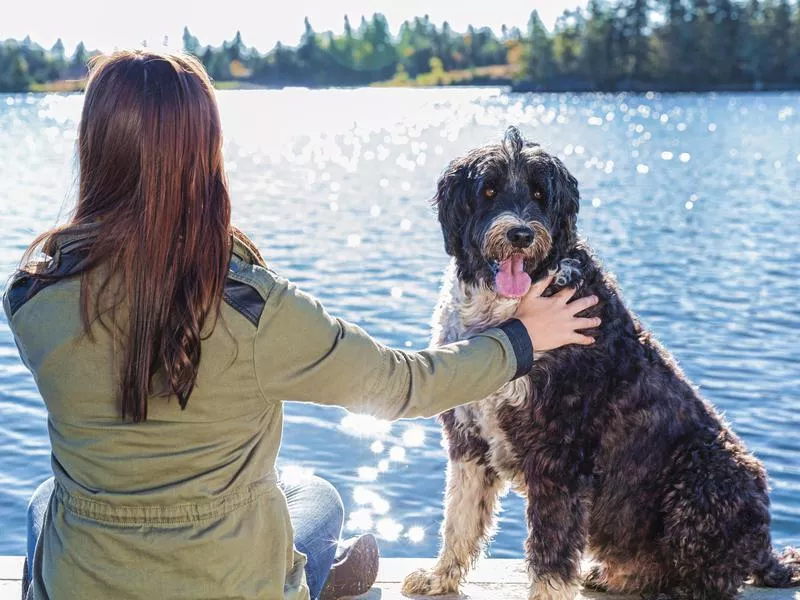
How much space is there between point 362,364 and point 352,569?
1709 mm

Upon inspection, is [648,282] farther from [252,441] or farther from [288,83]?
[288,83]

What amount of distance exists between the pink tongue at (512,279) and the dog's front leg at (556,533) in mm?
695

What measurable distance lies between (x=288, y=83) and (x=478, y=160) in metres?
149

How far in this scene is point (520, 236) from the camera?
3832 mm

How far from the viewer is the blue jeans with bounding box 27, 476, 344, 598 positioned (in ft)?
11.3

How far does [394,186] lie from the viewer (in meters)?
33.5

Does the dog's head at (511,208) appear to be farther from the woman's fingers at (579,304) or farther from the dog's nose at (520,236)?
the woman's fingers at (579,304)

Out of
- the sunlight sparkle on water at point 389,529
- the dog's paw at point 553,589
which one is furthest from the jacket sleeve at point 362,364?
the sunlight sparkle on water at point 389,529

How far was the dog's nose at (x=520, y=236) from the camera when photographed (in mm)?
3828

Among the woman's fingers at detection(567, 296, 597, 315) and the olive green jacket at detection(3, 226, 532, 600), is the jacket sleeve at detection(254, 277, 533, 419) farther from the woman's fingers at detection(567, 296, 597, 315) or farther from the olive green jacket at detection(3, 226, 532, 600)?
the woman's fingers at detection(567, 296, 597, 315)

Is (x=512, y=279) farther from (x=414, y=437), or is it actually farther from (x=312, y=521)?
(x=414, y=437)

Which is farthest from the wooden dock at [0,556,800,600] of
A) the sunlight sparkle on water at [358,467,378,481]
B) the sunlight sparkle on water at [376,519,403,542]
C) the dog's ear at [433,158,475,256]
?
the sunlight sparkle on water at [358,467,378,481]

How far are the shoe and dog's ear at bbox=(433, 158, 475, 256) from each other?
117 centimetres

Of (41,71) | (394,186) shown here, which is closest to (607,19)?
(41,71)
